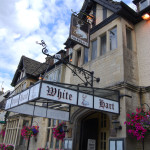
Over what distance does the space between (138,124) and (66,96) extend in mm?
3016

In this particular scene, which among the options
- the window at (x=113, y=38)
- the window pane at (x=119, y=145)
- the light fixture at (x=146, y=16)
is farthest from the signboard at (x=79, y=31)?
the window pane at (x=119, y=145)

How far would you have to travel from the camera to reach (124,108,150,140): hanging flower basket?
6.70 meters

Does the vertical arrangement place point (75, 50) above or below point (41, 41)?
above

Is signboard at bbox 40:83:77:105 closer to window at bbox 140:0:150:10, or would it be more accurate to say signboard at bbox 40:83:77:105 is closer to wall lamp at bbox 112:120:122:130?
wall lamp at bbox 112:120:122:130

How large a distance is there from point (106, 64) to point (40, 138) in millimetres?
7887

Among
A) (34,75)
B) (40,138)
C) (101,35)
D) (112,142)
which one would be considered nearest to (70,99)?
(112,142)

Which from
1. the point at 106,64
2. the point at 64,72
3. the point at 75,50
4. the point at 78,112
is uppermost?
the point at 75,50

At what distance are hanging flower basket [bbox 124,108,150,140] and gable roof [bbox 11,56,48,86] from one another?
1332 centimetres

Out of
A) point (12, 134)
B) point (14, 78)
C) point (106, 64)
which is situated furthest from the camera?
point (14, 78)

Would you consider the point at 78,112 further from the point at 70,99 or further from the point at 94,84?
the point at 70,99

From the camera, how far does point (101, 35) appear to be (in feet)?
35.0

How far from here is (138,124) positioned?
680 centimetres

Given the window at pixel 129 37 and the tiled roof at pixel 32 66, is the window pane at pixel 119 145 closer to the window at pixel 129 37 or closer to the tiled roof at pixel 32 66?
the window at pixel 129 37

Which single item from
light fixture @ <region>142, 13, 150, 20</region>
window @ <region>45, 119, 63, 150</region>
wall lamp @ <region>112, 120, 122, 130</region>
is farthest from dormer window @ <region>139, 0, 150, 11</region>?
window @ <region>45, 119, 63, 150</region>
